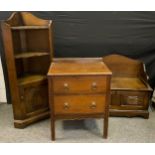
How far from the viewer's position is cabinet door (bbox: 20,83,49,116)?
2055 mm

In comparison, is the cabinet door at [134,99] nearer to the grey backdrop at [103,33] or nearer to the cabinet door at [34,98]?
the grey backdrop at [103,33]

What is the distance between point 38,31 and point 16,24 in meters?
0.23

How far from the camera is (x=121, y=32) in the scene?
2.38 m

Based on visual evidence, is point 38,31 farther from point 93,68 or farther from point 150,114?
point 150,114

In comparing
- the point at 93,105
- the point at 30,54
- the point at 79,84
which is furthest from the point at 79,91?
the point at 30,54

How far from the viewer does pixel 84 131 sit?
2.11 meters

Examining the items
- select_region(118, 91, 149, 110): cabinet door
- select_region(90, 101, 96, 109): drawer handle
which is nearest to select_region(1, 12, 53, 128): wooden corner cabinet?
select_region(90, 101, 96, 109): drawer handle

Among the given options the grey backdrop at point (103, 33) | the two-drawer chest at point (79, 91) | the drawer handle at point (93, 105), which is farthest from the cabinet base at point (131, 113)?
the grey backdrop at point (103, 33)

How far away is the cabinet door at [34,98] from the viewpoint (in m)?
2.05

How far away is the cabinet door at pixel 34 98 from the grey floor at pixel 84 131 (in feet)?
0.59

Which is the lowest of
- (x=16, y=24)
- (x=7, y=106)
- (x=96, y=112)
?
(x=7, y=106)

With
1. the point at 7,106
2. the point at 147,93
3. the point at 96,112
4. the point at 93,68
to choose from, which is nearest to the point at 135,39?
the point at 147,93


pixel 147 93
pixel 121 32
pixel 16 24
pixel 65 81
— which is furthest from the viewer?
pixel 121 32

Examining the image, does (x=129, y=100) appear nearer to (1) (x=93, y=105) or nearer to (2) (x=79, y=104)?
(1) (x=93, y=105)
